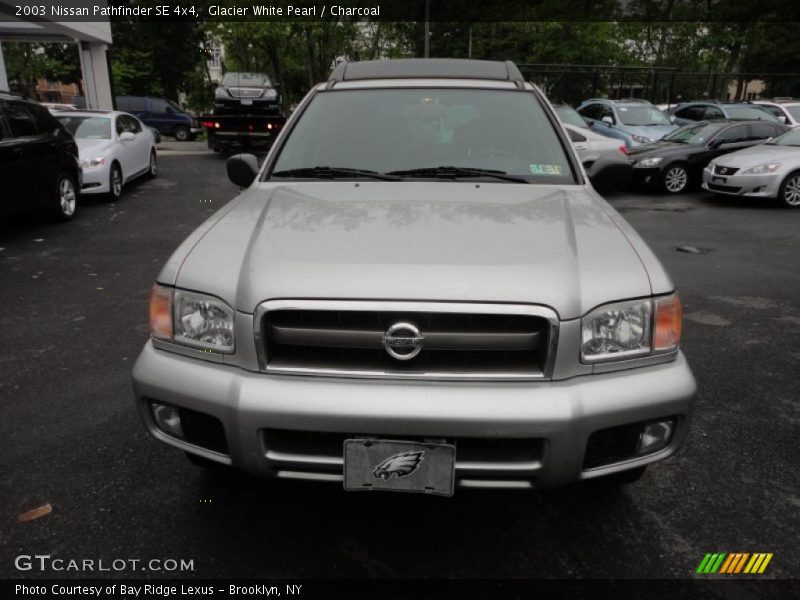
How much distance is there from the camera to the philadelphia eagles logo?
6.44 feet

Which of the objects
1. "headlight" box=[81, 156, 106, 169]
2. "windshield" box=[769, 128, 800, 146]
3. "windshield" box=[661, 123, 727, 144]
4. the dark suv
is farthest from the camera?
"windshield" box=[661, 123, 727, 144]

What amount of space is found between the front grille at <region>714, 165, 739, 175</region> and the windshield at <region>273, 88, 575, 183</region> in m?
8.46

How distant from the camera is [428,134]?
3299 millimetres

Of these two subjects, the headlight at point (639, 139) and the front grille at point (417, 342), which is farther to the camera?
the headlight at point (639, 139)

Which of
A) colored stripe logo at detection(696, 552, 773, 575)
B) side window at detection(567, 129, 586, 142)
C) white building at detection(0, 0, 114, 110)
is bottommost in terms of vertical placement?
colored stripe logo at detection(696, 552, 773, 575)

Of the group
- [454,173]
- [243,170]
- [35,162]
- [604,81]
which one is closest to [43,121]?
[35,162]

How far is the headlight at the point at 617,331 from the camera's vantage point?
2.03m

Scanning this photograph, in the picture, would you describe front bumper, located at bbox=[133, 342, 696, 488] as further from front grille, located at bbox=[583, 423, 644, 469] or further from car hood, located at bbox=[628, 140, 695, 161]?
car hood, located at bbox=[628, 140, 695, 161]

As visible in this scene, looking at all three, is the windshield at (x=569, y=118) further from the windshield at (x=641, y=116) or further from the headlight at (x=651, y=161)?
the windshield at (x=641, y=116)

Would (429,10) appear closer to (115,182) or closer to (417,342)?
(115,182)

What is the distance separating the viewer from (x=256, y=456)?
2.02 metres

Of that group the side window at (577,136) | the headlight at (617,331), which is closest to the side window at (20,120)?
the headlight at (617,331)

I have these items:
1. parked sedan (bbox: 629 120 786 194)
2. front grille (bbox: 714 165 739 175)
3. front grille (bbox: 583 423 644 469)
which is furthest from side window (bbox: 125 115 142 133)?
front grille (bbox: 583 423 644 469)

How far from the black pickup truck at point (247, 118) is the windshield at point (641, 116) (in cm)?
880
